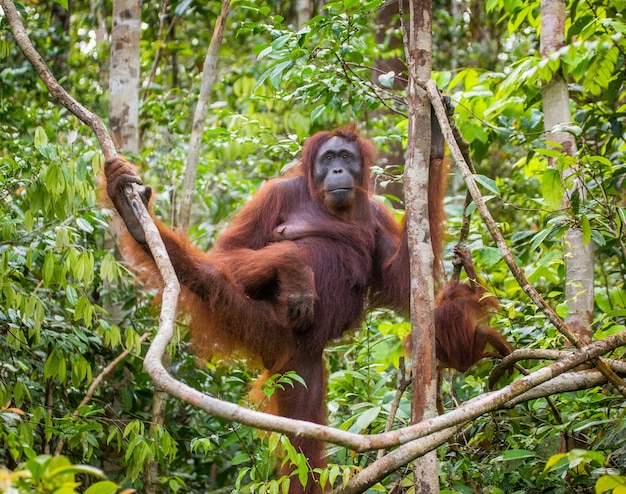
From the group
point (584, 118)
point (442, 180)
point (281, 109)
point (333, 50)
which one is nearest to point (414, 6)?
point (333, 50)

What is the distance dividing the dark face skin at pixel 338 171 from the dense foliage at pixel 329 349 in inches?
8.9

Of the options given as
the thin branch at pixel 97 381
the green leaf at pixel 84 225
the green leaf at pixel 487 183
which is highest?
the green leaf at pixel 84 225

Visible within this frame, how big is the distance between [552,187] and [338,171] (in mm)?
1406

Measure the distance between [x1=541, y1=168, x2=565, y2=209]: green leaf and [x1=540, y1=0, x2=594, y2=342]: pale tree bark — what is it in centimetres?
33

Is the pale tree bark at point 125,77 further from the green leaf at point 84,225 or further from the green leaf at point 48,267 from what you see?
the green leaf at point 48,267

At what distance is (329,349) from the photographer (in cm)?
494

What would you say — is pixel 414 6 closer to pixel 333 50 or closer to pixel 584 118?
pixel 333 50

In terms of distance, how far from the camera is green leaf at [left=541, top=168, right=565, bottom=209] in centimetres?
315

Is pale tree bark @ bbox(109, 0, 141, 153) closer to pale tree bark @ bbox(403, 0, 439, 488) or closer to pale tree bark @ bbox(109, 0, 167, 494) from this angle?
pale tree bark @ bbox(109, 0, 167, 494)

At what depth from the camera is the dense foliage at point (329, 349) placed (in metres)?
3.19

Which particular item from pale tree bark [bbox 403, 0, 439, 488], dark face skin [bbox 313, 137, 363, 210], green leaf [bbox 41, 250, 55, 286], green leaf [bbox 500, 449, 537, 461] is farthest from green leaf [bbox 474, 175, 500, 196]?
green leaf [bbox 41, 250, 55, 286]

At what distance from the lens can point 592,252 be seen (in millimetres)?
3779

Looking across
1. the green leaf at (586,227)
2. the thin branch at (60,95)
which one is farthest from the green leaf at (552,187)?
the thin branch at (60,95)

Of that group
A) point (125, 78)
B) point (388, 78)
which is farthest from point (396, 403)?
point (125, 78)
